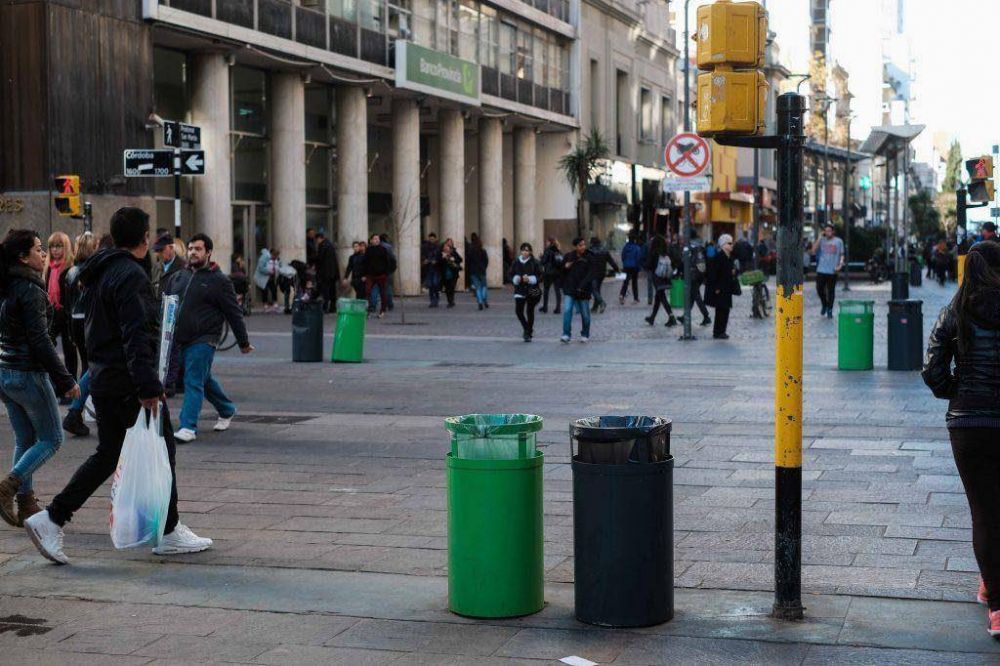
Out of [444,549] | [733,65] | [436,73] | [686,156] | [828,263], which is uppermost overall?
[436,73]

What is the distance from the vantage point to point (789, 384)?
5965 millimetres

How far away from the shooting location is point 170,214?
3172cm

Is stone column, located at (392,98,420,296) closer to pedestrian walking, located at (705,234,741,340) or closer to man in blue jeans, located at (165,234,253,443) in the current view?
pedestrian walking, located at (705,234,741,340)

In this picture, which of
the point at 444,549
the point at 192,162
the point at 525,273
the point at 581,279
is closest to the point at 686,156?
the point at 581,279

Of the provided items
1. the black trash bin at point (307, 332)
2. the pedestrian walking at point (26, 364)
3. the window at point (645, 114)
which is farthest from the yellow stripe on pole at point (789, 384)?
the window at point (645, 114)

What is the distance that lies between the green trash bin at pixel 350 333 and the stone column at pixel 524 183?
32147 mm

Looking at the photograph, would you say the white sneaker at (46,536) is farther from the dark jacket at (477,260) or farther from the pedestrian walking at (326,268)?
the dark jacket at (477,260)

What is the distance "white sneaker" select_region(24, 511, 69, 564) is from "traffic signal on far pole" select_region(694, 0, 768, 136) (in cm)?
376

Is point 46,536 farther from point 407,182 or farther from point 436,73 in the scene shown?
point 407,182

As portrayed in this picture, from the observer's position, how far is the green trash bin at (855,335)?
17.3 meters

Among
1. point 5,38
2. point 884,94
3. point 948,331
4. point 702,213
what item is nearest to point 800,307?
point 948,331

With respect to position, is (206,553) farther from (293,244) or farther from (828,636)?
(293,244)

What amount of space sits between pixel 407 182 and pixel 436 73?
3.24 m

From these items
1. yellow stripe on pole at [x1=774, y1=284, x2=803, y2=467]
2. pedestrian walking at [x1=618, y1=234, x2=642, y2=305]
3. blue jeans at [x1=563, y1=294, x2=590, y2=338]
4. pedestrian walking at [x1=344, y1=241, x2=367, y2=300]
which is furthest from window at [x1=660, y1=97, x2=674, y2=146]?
yellow stripe on pole at [x1=774, y1=284, x2=803, y2=467]
